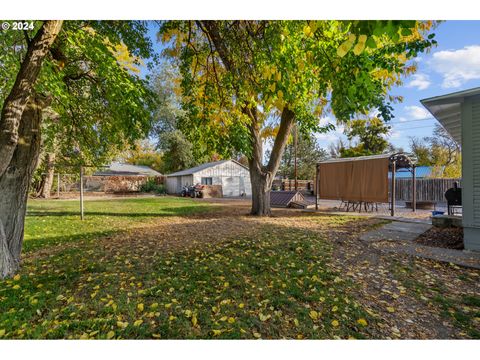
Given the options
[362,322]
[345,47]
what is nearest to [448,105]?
[345,47]

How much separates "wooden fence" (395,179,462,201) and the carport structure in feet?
28.4

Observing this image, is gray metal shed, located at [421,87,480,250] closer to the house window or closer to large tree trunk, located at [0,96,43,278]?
large tree trunk, located at [0,96,43,278]

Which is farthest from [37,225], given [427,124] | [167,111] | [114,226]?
[427,124]

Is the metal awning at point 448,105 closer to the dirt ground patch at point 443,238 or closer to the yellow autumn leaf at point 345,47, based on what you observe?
the dirt ground patch at point 443,238

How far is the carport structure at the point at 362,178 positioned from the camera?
1041 centimetres

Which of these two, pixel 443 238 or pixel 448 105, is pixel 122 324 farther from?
pixel 448 105

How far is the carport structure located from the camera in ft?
34.1

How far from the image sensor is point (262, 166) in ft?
33.0

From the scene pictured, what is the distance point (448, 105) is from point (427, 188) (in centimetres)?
1633

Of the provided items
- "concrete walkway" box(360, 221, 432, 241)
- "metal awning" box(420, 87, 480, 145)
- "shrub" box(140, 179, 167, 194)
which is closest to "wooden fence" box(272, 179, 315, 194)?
"shrub" box(140, 179, 167, 194)

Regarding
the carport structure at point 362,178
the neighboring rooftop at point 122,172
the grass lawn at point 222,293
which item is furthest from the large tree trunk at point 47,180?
the carport structure at point 362,178

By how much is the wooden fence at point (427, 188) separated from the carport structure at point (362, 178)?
8.65 meters
